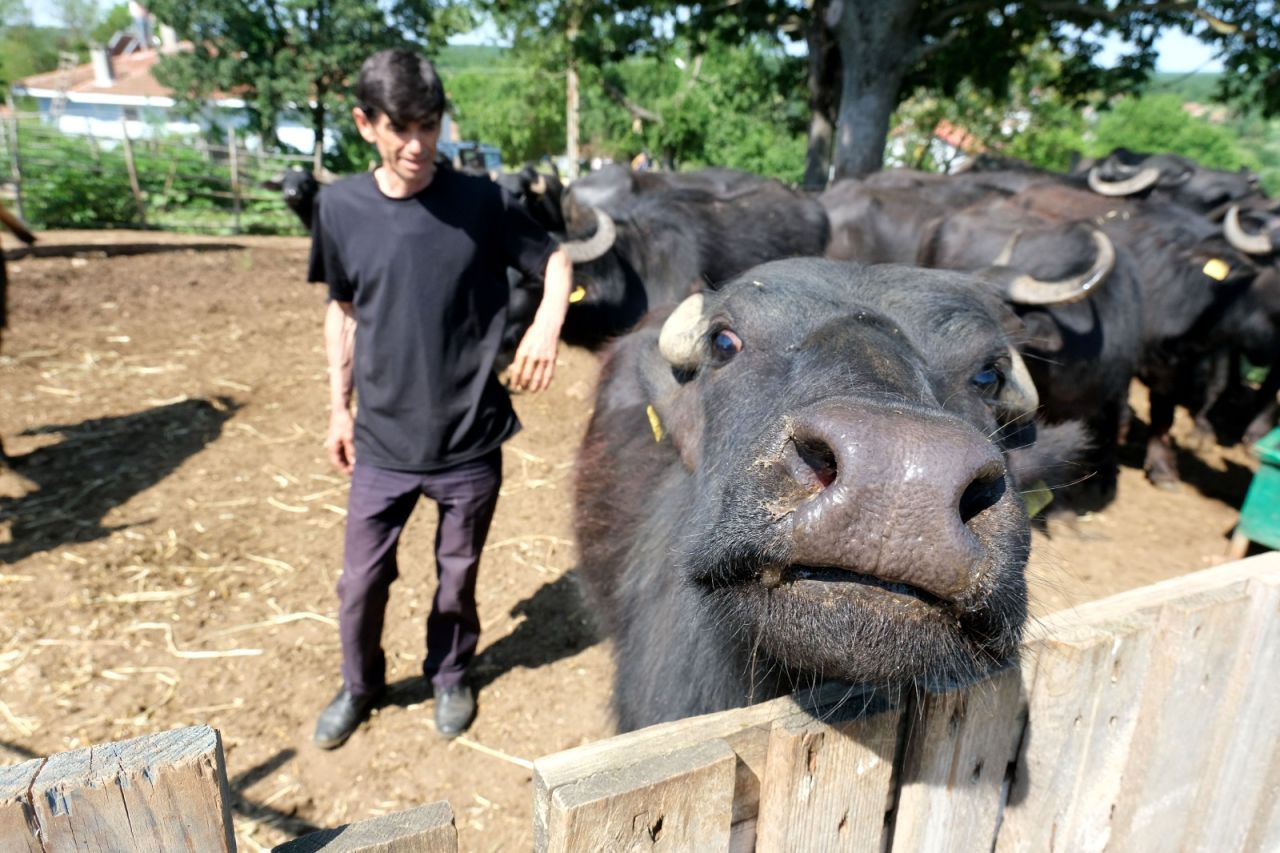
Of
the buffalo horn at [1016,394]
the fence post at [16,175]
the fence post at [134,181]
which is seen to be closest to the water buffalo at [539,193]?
the buffalo horn at [1016,394]

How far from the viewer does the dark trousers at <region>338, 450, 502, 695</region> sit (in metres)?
3.13

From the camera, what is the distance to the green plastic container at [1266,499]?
5098 millimetres

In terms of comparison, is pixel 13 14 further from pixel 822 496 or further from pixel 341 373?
pixel 822 496

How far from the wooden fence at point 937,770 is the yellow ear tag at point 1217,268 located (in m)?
6.45

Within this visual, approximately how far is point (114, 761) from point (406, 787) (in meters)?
2.51

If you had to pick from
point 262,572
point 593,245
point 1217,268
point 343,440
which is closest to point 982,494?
point 343,440

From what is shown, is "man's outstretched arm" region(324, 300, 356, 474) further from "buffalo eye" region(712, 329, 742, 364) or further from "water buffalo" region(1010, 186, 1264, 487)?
"water buffalo" region(1010, 186, 1264, 487)

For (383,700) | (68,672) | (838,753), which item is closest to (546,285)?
(383,700)

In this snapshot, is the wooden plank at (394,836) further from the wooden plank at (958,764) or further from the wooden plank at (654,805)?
the wooden plank at (958,764)

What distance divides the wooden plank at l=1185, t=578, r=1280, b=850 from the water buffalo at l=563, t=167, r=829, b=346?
5.11 metres

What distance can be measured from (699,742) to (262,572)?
4.16 m

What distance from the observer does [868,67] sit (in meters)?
12.1

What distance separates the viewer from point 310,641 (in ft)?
13.3

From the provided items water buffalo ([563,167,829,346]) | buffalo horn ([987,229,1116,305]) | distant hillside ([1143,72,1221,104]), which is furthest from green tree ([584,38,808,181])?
buffalo horn ([987,229,1116,305])
